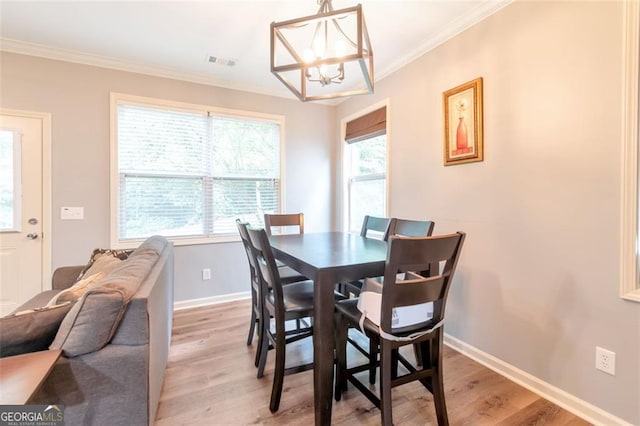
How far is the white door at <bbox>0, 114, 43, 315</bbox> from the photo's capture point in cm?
262

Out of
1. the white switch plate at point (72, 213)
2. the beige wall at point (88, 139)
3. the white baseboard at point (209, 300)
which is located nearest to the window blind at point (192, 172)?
the beige wall at point (88, 139)

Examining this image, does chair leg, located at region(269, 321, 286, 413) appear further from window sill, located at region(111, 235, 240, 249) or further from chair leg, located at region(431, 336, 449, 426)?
window sill, located at region(111, 235, 240, 249)

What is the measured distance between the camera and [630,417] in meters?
1.46

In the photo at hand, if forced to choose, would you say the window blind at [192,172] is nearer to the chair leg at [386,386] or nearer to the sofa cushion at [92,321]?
the sofa cushion at [92,321]

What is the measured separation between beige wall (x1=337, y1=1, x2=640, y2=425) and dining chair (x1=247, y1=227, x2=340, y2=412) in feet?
4.42

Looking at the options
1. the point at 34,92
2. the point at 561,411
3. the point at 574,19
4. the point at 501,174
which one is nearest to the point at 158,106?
the point at 34,92

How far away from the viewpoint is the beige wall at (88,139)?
270 cm

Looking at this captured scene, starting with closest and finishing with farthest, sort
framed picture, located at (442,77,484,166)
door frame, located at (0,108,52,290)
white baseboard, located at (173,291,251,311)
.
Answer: framed picture, located at (442,77,484,166) → door frame, located at (0,108,52,290) → white baseboard, located at (173,291,251,311)

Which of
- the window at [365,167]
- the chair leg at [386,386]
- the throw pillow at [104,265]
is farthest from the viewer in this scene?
the window at [365,167]

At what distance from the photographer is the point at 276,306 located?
1.67 metres

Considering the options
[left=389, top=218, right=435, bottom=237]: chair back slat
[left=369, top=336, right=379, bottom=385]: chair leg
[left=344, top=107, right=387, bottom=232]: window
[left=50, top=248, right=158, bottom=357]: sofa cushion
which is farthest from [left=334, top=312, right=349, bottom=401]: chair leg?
[left=344, top=107, right=387, bottom=232]: window

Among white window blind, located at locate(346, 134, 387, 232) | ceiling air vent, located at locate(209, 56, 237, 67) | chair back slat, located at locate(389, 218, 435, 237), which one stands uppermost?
ceiling air vent, located at locate(209, 56, 237, 67)

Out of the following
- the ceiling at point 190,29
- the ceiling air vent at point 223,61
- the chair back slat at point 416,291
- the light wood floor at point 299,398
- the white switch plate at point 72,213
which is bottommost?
the light wood floor at point 299,398

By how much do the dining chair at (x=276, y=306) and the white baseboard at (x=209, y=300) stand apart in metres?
1.62
